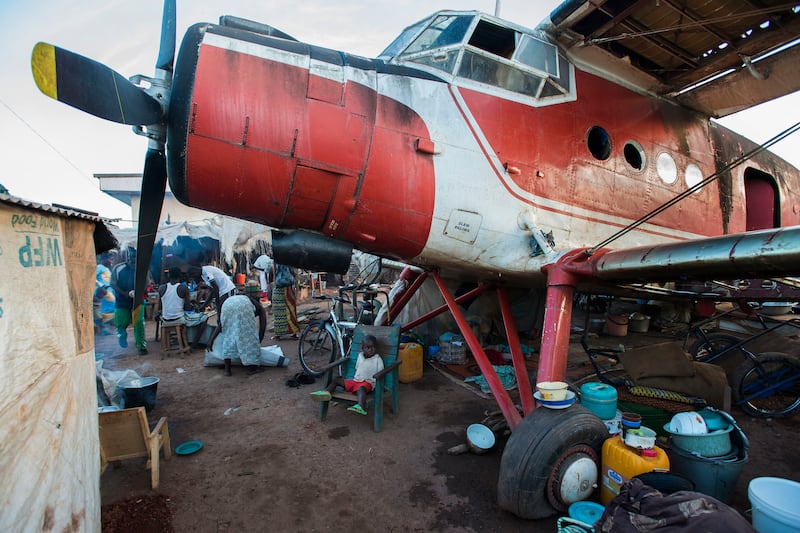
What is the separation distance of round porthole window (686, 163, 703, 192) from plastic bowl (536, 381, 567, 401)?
4.25 m

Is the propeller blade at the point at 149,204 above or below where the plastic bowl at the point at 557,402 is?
above

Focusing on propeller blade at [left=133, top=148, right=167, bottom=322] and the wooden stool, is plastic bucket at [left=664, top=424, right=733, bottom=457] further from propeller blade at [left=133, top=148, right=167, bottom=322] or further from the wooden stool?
the wooden stool

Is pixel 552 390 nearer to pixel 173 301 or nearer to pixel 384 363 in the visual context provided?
pixel 384 363

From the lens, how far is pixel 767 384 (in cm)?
490

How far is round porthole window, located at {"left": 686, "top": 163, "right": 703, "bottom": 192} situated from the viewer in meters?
5.52

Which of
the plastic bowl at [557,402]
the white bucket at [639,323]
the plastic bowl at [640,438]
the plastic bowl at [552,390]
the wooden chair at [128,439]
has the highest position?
the plastic bowl at [552,390]

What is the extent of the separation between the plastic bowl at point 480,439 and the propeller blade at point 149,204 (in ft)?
12.4

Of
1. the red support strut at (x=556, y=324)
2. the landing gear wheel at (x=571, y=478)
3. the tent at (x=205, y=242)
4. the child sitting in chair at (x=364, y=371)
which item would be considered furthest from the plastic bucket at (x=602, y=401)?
the tent at (x=205, y=242)

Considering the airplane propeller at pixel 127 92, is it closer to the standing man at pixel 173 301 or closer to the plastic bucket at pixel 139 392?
the plastic bucket at pixel 139 392

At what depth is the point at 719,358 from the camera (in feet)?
18.5

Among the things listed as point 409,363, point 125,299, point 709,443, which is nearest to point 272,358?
point 409,363

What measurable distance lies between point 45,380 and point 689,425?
4.33 m

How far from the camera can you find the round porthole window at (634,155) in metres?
4.96

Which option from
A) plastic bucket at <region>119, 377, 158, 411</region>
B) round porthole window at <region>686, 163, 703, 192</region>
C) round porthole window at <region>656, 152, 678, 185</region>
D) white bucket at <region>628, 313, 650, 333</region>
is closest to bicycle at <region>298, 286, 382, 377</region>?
plastic bucket at <region>119, 377, 158, 411</region>
